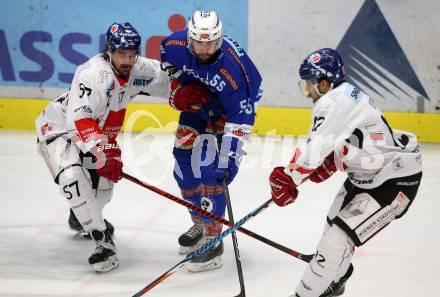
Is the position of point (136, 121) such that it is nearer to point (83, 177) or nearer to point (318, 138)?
point (83, 177)

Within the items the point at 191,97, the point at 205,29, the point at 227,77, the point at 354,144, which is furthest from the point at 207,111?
the point at 354,144

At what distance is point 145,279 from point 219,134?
2.66ft

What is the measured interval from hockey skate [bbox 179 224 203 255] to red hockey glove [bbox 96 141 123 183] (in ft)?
1.88

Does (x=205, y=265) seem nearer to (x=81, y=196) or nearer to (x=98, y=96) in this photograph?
(x=81, y=196)

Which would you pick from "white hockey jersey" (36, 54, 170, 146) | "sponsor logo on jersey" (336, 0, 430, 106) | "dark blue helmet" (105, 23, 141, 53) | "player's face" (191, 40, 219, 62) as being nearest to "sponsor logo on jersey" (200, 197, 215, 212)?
"white hockey jersey" (36, 54, 170, 146)

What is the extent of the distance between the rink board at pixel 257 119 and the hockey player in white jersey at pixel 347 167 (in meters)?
3.22

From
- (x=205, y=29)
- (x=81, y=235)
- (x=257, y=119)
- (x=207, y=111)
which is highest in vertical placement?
(x=205, y=29)

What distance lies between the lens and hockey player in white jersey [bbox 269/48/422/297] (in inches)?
129

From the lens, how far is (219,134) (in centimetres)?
429

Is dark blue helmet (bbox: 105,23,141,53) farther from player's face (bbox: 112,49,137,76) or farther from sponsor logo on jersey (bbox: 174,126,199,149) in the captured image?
sponsor logo on jersey (bbox: 174,126,199,149)

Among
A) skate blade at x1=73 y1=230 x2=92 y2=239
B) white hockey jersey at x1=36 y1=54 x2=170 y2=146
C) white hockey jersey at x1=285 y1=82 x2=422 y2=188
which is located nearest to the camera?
white hockey jersey at x1=285 y1=82 x2=422 y2=188

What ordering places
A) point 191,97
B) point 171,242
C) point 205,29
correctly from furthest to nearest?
point 171,242 → point 191,97 → point 205,29

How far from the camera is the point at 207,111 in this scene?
14.0 feet

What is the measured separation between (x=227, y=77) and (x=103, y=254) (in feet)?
3.34
